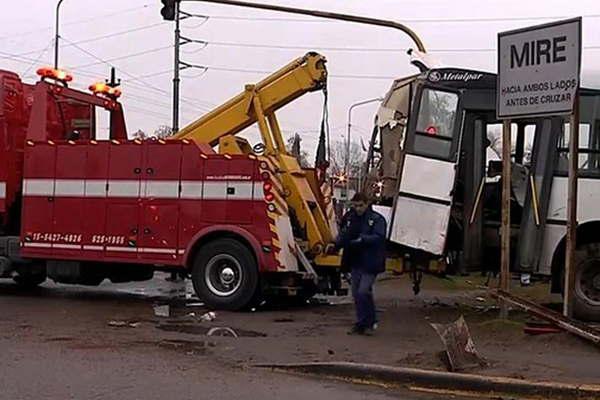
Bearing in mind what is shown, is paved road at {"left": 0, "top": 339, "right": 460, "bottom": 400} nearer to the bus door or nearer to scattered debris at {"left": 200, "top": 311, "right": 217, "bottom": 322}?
scattered debris at {"left": 200, "top": 311, "right": 217, "bottom": 322}

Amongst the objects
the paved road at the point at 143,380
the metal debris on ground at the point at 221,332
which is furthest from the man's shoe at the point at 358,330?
the paved road at the point at 143,380

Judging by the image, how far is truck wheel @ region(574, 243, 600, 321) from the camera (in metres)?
11.9

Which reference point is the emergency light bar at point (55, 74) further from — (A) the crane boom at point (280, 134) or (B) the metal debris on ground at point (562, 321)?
(B) the metal debris on ground at point (562, 321)

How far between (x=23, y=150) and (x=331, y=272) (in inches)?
214

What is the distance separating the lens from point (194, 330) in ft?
37.0

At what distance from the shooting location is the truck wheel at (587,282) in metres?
Result: 11.9

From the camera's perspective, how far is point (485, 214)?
1285cm

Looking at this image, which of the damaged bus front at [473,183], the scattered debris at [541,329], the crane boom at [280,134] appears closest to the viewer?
the scattered debris at [541,329]

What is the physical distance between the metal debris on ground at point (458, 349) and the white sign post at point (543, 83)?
1.92 m

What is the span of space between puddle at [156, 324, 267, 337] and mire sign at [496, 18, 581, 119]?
3.89 meters

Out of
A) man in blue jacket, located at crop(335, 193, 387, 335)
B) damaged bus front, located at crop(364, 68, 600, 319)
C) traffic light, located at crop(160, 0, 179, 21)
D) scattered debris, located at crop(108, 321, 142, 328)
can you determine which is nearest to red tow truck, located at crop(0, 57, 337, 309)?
scattered debris, located at crop(108, 321, 142, 328)

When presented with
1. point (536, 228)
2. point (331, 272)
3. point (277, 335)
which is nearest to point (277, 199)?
point (331, 272)

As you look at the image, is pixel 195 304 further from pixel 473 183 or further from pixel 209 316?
pixel 473 183

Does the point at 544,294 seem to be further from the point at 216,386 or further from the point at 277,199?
the point at 216,386
